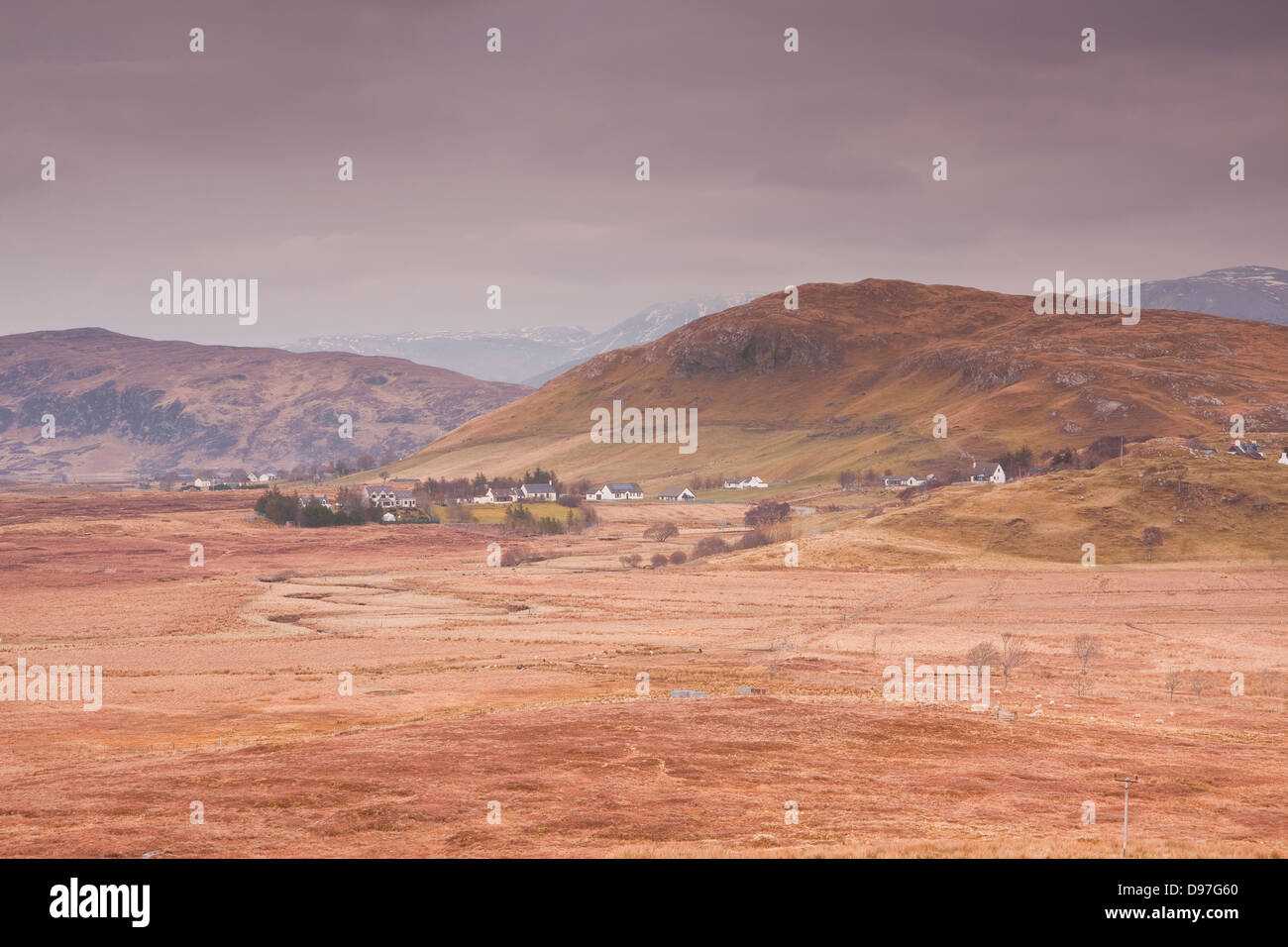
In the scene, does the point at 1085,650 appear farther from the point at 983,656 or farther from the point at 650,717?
the point at 650,717

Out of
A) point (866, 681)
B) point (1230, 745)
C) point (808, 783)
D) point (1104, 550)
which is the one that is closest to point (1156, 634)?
point (866, 681)

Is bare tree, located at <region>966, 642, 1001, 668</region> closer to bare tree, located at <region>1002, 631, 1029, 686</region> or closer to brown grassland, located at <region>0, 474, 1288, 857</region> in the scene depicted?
bare tree, located at <region>1002, 631, 1029, 686</region>

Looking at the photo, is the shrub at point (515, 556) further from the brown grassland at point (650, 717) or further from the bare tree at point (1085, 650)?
the bare tree at point (1085, 650)

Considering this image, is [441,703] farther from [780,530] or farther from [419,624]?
[780,530]

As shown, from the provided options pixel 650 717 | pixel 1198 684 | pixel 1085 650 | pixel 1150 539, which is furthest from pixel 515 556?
pixel 1198 684

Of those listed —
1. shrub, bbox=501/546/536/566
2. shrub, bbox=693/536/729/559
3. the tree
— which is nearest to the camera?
the tree

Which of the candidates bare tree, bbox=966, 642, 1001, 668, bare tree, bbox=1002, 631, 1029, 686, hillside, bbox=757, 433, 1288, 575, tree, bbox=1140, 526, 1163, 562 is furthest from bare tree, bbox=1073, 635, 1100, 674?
tree, bbox=1140, 526, 1163, 562

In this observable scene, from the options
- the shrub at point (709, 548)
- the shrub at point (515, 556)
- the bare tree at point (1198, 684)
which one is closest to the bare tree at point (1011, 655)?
the bare tree at point (1198, 684)
